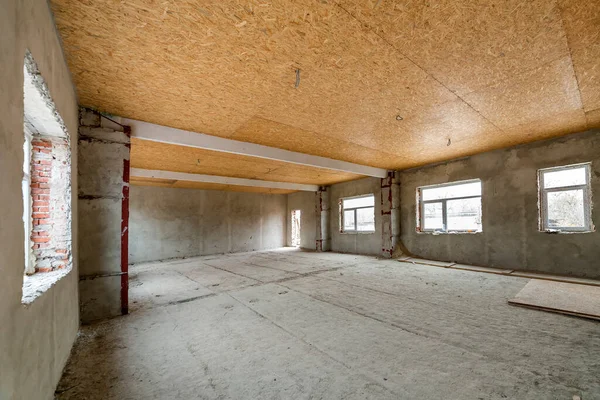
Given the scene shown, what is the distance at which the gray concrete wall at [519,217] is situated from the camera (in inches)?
185

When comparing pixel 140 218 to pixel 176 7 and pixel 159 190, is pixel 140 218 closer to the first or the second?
pixel 159 190

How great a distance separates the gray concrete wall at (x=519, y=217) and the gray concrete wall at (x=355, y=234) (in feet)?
5.96

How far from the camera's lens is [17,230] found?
1238 millimetres

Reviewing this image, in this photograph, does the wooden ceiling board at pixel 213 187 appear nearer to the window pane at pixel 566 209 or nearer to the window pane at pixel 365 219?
the window pane at pixel 365 219

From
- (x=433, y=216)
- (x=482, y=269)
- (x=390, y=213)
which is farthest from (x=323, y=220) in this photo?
(x=482, y=269)

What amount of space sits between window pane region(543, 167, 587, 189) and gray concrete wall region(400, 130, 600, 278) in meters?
0.21

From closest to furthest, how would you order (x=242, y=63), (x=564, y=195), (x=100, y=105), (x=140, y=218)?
1. (x=242, y=63)
2. (x=100, y=105)
3. (x=564, y=195)
4. (x=140, y=218)

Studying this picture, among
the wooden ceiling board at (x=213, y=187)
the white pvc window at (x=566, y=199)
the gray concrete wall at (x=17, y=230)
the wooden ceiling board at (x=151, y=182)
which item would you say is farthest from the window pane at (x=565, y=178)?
the wooden ceiling board at (x=151, y=182)

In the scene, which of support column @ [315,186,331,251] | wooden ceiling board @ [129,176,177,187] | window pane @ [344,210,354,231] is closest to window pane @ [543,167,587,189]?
window pane @ [344,210,354,231]

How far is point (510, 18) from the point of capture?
194cm

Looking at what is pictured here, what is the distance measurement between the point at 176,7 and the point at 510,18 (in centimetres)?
249

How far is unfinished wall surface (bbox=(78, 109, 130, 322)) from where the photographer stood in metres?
3.26

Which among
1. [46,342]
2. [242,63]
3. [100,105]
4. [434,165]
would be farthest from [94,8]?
[434,165]

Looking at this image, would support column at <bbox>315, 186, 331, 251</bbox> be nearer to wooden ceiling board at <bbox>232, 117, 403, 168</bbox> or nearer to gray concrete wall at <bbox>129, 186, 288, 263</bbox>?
gray concrete wall at <bbox>129, 186, 288, 263</bbox>
